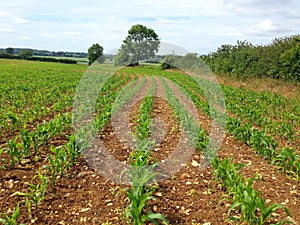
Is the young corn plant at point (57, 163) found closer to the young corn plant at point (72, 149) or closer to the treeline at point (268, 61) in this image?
the young corn plant at point (72, 149)

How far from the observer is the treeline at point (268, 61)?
17.6m

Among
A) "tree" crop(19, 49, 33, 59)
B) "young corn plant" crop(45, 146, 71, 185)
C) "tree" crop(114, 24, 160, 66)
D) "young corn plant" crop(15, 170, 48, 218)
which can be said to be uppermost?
"tree" crop(19, 49, 33, 59)

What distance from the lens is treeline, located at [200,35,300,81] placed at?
57.6 feet

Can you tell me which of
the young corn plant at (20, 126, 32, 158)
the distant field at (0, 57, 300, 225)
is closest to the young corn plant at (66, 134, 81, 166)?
the distant field at (0, 57, 300, 225)

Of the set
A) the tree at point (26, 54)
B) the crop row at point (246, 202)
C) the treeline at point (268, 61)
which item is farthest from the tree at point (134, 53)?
the tree at point (26, 54)

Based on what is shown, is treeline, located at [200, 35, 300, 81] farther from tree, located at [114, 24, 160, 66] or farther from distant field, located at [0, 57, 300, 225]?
distant field, located at [0, 57, 300, 225]

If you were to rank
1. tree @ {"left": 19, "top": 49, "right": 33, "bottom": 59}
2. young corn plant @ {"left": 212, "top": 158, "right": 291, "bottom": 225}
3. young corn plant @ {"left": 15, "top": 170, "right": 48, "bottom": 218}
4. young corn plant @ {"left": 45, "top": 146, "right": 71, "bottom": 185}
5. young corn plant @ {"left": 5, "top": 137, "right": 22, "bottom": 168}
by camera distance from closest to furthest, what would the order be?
young corn plant @ {"left": 212, "top": 158, "right": 291, "bottom": 225} → young corn plant @ {"left": 15, "top": 170, "right": 48, "bottom": 218} → young corn plant @ {"left": 45, "top": 146, "right": 71, "bottom": 185} → young corn plant @ {"left": 5, "top": 137, "right": 22, "bottom": 168} → tree @ {"left": 19, "top": 49, "right": 33, "bottom": 59}

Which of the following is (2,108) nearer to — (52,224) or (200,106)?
(200,106)

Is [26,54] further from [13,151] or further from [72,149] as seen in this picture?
[72,149]

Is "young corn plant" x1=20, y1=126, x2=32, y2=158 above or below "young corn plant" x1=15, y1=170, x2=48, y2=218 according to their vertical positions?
above

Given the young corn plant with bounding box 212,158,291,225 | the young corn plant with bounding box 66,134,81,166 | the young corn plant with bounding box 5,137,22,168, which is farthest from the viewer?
the young corn plant with bounding box 66,134,81,166

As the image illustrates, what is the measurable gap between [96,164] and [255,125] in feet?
17.4

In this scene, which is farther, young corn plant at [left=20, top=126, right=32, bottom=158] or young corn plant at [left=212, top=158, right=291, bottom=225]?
young corn plant at [left=20, top=126, right=32, bottom=158]

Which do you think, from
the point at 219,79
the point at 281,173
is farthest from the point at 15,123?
the point at 219,79
